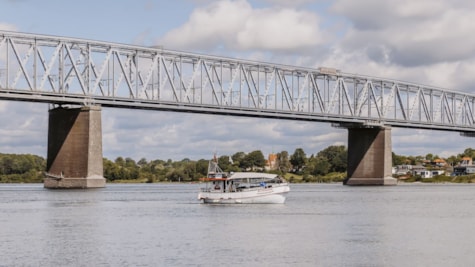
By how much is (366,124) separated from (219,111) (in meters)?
32.2

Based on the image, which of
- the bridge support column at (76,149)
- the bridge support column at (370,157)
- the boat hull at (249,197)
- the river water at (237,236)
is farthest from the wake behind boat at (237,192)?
the bridge support column at (370,157)

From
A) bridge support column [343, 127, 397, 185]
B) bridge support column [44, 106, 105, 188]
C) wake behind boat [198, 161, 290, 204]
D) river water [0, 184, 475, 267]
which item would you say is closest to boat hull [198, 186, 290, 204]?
wake behind boat [198, 161, 290, 204]

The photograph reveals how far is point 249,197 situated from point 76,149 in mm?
34990

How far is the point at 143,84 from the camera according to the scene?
13662 cm

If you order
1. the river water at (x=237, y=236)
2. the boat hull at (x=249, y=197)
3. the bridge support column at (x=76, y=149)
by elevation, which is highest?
the bridge support column at (x=76, y=149)

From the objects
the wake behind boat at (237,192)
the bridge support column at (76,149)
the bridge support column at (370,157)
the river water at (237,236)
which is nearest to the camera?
the river water at (237,236)

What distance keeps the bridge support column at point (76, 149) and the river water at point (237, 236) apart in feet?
106

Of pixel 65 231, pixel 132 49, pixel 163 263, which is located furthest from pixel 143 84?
pixel 163 263

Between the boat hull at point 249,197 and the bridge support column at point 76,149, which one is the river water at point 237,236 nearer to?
the boat hull at point 249,197

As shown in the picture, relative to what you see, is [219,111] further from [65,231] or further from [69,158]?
[65,231]

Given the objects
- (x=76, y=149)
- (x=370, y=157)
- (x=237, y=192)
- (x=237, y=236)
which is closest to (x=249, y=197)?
(x=237, y=192)

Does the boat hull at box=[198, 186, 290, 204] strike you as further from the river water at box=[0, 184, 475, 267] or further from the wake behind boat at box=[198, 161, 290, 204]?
the river water at box=[0, 184, 475, 267]

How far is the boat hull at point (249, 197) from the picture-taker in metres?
90.8

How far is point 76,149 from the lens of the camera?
119 metres
